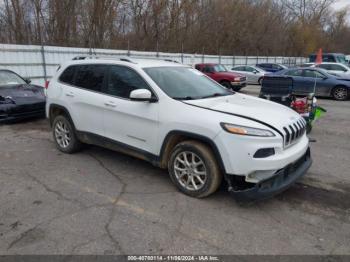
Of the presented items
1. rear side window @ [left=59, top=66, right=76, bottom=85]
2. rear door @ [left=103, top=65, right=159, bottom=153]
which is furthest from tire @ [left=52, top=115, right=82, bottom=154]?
rear door @ [left=103, top=65, right=159, bottom=153]

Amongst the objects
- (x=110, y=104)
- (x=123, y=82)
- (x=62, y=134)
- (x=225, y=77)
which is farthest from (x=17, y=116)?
(x=225, y=77)

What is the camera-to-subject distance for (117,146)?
4.66 m

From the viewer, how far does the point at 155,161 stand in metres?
4.19

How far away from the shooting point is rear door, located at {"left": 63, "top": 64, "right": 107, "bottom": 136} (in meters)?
4.84

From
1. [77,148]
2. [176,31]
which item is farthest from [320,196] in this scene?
[176,31]

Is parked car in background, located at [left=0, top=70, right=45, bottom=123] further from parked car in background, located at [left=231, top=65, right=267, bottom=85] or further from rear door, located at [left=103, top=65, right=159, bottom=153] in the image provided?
parked car in background, located at [left=231, top=65, right=267, bottom=85]

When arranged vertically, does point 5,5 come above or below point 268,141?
above

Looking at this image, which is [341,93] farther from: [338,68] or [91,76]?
[91,76]

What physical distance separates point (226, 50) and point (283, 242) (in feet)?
117

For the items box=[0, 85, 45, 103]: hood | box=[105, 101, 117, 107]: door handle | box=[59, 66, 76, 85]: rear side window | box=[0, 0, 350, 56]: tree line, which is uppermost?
box=[0, 0, 350, 56]: tree line

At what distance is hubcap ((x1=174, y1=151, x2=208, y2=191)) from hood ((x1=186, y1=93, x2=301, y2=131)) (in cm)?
68

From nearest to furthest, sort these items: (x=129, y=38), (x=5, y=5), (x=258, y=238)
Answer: (x=258, y=238) < (x=5, y=5) < (x=129, y=38)

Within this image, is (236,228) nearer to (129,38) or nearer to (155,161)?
(155,161)

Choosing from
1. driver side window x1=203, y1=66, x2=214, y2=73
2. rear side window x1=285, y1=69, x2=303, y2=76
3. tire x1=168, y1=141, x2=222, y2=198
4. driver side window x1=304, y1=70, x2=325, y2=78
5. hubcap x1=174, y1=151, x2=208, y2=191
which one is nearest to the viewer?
tire x1=168, y1=141, x2=222, y2=198
